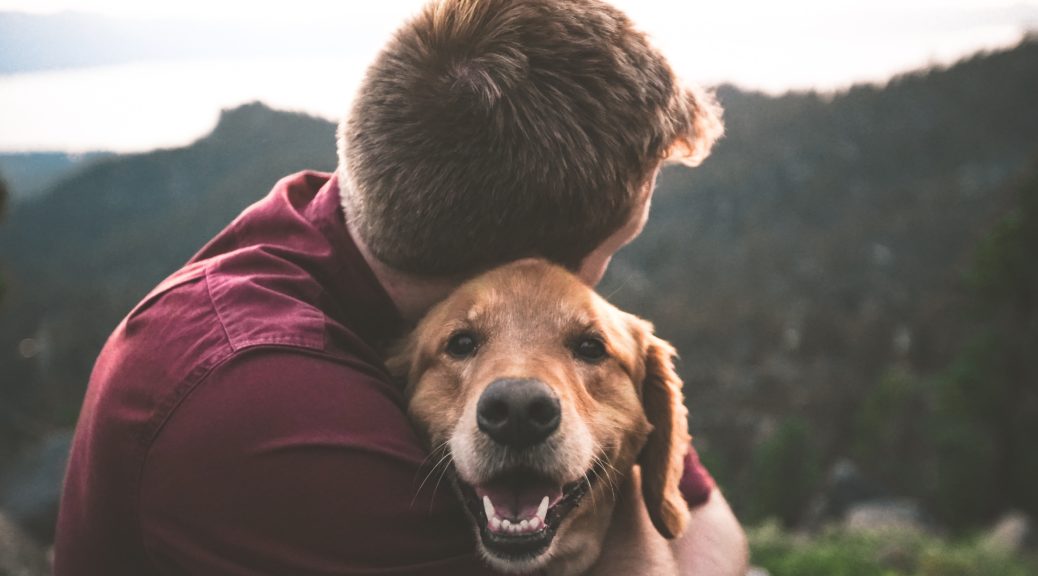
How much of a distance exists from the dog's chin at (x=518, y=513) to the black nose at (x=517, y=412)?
0.53 ft

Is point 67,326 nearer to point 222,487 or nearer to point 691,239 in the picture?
point 222,487

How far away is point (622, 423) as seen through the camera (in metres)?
3.22

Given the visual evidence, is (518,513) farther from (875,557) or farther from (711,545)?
(875,557)

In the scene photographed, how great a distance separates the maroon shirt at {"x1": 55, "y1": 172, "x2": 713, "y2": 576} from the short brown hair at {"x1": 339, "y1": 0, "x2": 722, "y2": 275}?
1.50ft

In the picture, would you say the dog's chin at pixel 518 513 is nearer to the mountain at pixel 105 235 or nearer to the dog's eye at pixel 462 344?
the dog's eye at pixel 462 344

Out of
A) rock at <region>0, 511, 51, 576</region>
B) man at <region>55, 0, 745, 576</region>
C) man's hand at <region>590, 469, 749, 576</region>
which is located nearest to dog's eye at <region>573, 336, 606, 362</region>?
man at <region>55, 0, 745, 576</region>

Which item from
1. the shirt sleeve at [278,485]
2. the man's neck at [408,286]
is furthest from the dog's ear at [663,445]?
the shirt sleeve at [278,485]

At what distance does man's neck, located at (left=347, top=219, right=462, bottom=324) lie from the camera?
9.83 feet

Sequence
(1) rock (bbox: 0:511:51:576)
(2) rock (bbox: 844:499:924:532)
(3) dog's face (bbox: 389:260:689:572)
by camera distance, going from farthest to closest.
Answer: (2) rock (bbox: 844:499:924:532) < (1) rock (bbox: 0:511:51:576) < (3) dog's face (bbox: 389:260:689:572)

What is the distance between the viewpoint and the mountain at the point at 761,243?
62531 mm

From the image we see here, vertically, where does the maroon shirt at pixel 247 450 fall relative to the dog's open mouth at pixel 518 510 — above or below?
above

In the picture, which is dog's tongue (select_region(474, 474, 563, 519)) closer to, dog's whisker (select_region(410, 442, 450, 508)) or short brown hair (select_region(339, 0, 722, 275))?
dog's whisker (select_region(410, 442, 450, 508))

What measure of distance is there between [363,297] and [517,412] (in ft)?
2.56

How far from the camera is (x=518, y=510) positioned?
2844 mm
